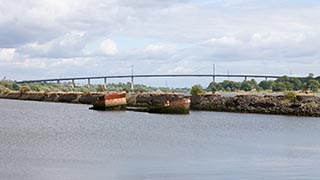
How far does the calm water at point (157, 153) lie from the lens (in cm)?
2627

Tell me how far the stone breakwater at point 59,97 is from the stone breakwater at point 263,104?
1222 inches

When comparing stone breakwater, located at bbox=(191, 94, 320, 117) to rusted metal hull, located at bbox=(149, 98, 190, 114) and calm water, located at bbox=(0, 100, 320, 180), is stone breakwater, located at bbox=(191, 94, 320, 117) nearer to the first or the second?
rusted metal hull, located at bbox=(149, 98, 190, 114)

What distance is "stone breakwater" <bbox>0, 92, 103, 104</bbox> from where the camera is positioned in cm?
12149

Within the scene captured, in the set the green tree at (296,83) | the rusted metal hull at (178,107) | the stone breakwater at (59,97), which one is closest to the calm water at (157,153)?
the rusted metal hull at (178,107)

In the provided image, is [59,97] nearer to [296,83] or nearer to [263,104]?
[263,104]

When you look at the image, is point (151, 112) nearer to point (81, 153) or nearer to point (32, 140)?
point (32, 140)

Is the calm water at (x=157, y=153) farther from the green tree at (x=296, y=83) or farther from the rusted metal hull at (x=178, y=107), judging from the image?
the green tree at (x=296, y=83)

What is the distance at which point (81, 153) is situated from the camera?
32.8m

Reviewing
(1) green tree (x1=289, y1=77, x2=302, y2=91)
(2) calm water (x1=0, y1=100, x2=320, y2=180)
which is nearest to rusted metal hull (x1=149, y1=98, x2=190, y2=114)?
(2) calm water (x1=0, y1=100, x2=320, y2=180)

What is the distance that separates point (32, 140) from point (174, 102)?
37.6 m

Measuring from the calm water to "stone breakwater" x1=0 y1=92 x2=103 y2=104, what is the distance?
66.6m

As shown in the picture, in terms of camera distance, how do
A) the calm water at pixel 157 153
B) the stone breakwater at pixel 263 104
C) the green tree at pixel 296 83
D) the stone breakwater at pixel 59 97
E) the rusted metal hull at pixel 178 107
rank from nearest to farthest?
the calm water at pixel 157 153 < the rusted metal hull at pixel 178 107 < the stone breakwater at pixel 263 104 < the stone breakwater at pixel 59 97 < the green tree at pixel 296 83

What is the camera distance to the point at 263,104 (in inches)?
3174

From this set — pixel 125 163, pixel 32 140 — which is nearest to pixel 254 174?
pixel 125 163
